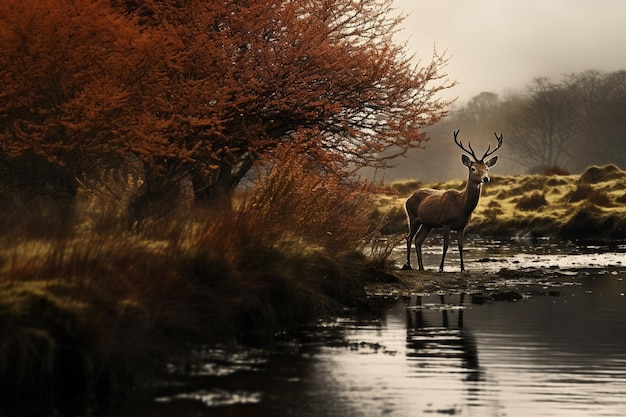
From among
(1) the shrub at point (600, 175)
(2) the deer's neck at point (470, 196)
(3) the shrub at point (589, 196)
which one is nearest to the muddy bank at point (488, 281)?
(2) the deer's neck at point (470, 196)

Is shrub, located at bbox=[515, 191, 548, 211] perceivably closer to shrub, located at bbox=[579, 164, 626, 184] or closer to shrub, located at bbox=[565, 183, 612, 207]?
shrub, located at bbox=[565, 183, 612, 207]

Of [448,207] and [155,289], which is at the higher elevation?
[448,207]

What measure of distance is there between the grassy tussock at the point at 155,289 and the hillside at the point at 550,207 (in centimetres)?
2421

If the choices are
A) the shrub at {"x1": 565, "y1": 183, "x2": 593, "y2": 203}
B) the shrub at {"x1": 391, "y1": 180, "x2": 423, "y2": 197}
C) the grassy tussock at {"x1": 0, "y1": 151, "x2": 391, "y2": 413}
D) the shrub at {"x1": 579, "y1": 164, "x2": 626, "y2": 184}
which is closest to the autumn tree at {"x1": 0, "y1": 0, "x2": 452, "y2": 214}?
the grassy tussock at {"x1": 0, "y1": 151, "x2": 391, "y2": 413}

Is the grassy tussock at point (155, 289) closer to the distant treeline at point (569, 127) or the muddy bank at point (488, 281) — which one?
the muddy bank at point (488, 281)

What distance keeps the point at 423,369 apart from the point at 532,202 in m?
47.2

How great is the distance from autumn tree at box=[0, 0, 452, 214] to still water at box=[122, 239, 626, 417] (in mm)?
6080

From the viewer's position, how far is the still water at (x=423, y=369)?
11.3m

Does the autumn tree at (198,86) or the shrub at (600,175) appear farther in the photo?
the shrub at (600,175)

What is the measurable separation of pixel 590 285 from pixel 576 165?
10635 cm

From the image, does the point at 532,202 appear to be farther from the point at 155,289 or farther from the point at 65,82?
the point at 155,289

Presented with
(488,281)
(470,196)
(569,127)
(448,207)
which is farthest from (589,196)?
(569,127)

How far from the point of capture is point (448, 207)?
92.0ft

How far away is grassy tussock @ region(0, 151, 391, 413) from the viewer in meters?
11.7
